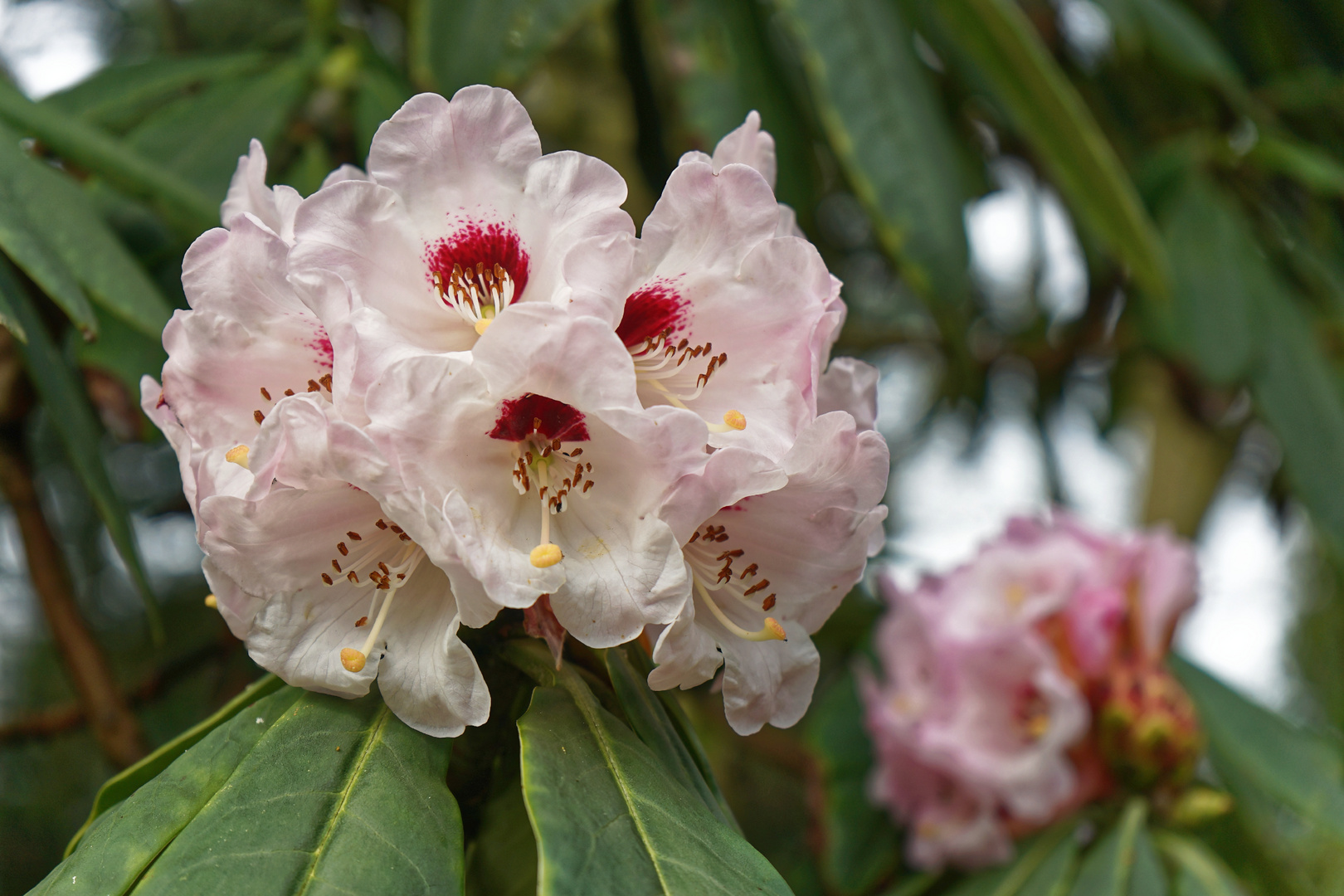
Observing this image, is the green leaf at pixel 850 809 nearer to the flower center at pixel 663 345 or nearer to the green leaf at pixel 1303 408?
the green leaf at pixel 1303 408

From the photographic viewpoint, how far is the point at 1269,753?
1.14m

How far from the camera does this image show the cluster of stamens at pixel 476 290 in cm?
52

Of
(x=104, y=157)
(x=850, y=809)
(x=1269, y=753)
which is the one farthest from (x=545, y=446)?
(x=1269, y=753)

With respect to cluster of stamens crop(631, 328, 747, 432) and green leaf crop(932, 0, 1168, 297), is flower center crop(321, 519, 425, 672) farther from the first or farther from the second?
green leaf crop(932, 0, 1168, 297)

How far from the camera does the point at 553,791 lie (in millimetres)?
445

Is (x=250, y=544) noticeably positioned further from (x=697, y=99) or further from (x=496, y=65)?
(x=697, y=99)

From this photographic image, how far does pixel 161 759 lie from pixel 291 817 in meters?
0.15

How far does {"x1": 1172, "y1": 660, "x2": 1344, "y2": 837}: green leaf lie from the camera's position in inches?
42.4

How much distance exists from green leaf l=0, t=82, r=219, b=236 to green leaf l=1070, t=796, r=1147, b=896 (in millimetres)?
981

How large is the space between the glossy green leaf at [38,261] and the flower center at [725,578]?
383mm

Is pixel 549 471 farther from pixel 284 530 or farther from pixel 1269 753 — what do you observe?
pixel 1269 753

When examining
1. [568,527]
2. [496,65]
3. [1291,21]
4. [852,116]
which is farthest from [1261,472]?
[568,527]

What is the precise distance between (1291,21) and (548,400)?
1786mm

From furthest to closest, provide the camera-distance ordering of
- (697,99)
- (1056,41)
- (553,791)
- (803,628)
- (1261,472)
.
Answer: (1261,472) < (1056,41) < (697,99) < (803,628) < (553,791)
